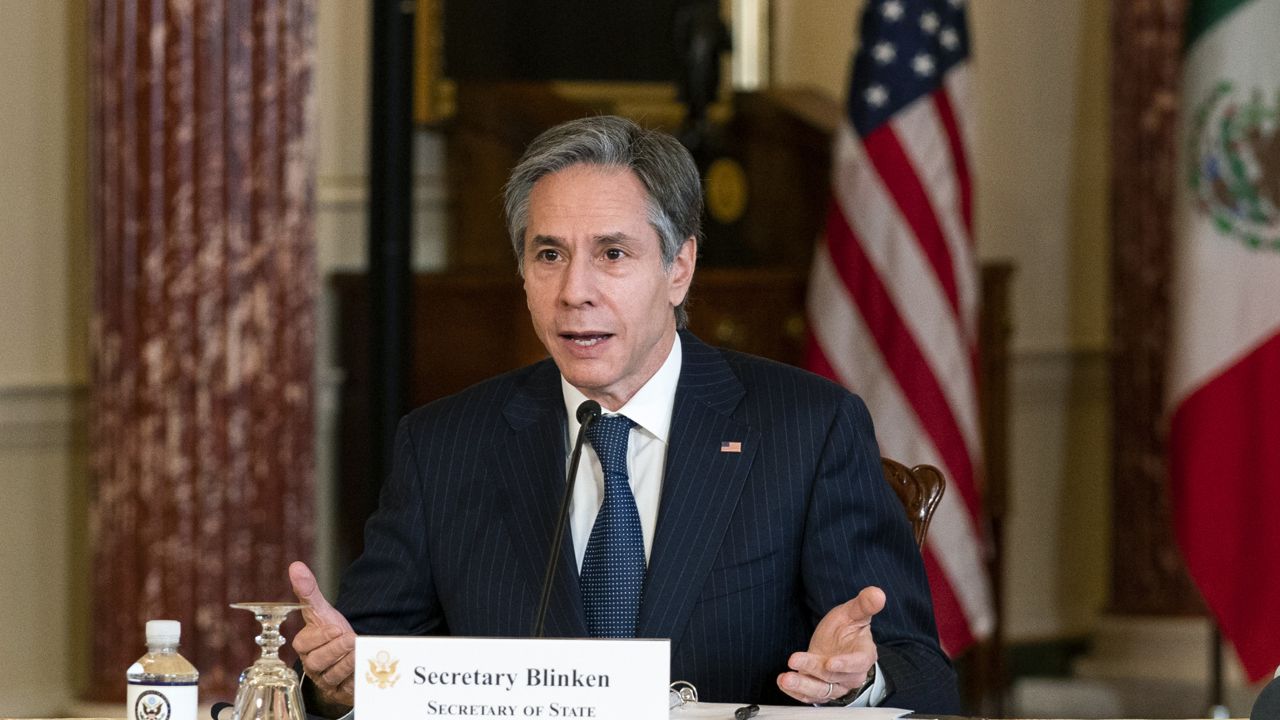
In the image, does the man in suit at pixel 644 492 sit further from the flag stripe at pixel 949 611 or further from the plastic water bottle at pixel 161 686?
the flag stripe at pixel 949 611

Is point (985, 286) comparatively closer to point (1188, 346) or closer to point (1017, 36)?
point (1188, 346)

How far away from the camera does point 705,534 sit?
2.26 meters

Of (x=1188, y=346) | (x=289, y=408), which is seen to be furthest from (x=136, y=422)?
(x=1188, y=346)

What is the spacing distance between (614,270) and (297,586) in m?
0.58

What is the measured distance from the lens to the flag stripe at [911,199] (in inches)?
188

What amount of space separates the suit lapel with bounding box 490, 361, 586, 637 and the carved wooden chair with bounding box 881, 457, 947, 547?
455 millimetres

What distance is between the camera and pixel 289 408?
13.7 ft

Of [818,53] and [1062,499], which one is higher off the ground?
[818,53]

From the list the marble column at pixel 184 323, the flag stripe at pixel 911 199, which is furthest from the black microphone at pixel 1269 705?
the flag stripe at pixel 911 199

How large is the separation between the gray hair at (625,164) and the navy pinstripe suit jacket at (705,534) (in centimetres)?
22

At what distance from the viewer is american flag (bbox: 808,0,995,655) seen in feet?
15.5

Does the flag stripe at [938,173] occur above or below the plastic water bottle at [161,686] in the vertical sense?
above

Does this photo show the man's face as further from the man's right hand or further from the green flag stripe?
the green flag stripe

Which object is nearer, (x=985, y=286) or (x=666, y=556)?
(x=666, y=556)
